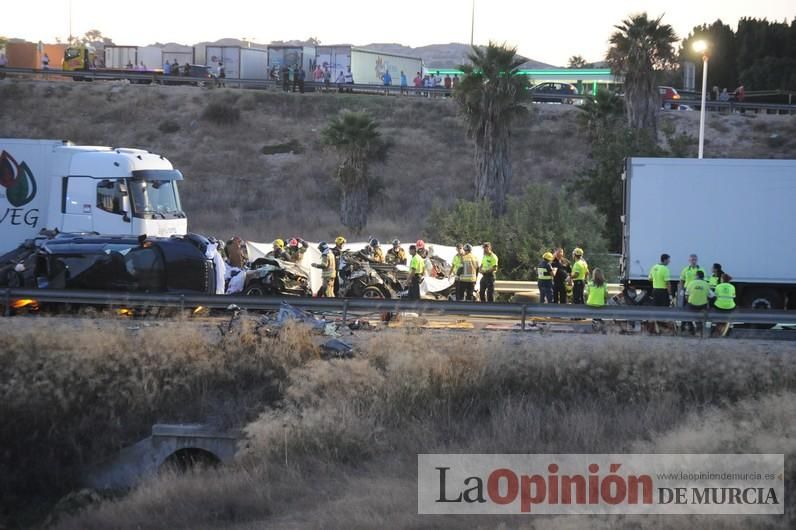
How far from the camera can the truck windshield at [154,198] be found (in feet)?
75.9

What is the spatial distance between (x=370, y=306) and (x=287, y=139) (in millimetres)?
38214

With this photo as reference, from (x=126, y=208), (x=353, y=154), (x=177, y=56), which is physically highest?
(x=177, y=56)

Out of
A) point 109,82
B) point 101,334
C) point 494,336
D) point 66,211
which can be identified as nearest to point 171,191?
point 66,211

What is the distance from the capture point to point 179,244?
19.9 meters

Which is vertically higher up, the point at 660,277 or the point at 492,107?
the point at 492,107

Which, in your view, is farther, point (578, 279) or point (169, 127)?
point (169, 127)

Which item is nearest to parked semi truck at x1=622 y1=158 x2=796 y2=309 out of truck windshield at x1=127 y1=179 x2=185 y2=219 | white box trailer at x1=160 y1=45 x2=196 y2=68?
truck windshield at x1=127 y1=179 x2=185 y2=219

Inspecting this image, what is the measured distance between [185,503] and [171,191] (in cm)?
1259

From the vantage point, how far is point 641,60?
39.2 m

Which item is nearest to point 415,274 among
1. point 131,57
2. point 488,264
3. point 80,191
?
point 488,264

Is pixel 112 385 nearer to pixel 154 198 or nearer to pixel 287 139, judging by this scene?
pixel 154 198

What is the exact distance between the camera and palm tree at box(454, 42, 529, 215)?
112 ft

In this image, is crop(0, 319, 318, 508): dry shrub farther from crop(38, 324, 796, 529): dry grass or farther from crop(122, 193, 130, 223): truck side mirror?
crop(122, 193, 130, 223): truck side mirror

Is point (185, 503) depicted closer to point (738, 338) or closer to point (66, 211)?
point (738, 338)
